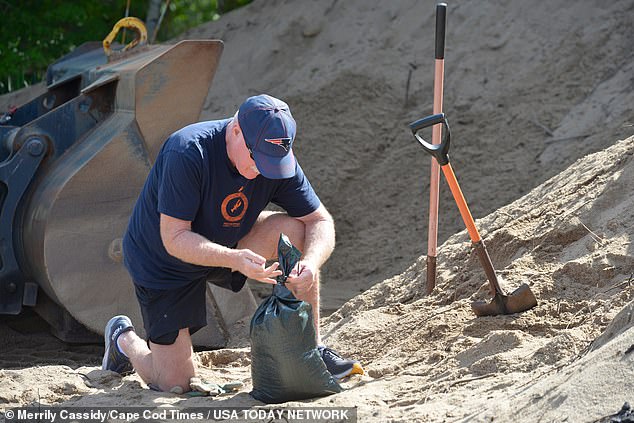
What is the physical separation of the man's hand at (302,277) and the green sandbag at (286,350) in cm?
3

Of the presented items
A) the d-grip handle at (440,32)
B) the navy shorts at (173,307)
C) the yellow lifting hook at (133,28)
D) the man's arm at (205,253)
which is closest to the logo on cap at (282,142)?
the man's arm at (205,253)

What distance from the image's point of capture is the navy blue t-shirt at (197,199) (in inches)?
148

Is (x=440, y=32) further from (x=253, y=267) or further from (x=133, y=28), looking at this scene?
(x=133, y=28)

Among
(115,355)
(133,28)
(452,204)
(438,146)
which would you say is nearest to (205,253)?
(115,355)

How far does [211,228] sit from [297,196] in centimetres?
41

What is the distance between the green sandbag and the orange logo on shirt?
0.36 meters

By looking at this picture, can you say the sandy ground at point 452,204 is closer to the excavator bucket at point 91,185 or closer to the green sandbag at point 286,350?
the green sandbag at point 286,350

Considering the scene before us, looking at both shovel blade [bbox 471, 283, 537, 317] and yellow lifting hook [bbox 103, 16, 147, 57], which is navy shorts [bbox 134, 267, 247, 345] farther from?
yellow lifting hook [bbox 103, 16, 147, 57]

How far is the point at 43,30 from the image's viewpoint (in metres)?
9.77

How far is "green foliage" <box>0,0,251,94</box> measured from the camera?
949 centimetres

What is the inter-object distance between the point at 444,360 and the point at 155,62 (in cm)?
240

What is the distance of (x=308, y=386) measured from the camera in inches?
146

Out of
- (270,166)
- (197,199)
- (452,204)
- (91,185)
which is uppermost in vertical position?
(270,166)

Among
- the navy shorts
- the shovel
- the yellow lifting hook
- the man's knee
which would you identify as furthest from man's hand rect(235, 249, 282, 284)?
the yellow lifting hook
